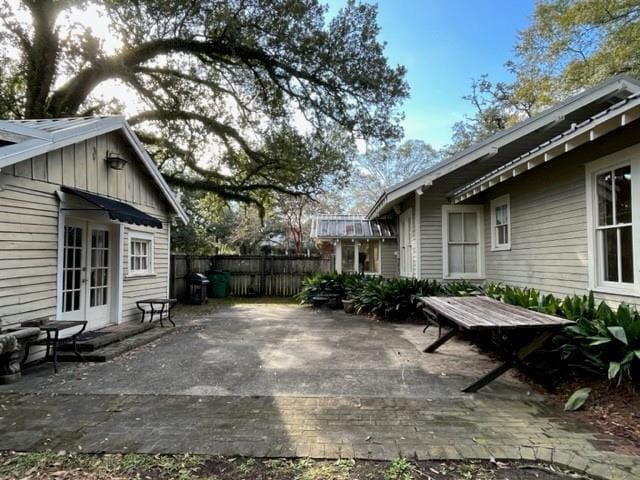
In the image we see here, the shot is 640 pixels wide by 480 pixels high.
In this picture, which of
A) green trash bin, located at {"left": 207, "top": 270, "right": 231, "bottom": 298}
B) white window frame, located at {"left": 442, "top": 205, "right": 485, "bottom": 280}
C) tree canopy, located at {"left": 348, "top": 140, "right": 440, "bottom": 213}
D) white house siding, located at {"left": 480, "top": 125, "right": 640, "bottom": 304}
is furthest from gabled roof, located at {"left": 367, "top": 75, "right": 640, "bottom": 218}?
tree canopy, located at {"left": 348, "top": 140, "right": 440, "bottom": 213}

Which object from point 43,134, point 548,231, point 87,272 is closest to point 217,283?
point 87,272

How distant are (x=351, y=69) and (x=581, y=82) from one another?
334 inches

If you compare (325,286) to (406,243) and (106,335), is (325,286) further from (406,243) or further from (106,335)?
(106,335)

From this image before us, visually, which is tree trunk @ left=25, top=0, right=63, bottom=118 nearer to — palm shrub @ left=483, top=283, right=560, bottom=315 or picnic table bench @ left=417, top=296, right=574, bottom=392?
picnic table bench @ left=417, top=296, right=574, bottom=392

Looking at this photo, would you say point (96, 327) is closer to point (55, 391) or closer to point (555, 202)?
point (55, 391)

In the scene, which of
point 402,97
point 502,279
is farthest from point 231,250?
point 502,279

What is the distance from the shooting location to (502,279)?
788 centimetres

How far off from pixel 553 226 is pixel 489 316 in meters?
2.99

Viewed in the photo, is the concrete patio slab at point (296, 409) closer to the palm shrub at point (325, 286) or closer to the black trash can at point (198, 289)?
the palm shrub at point (325, 286)

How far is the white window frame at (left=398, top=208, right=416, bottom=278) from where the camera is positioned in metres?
9.60

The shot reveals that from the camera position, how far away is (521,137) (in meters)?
8.07

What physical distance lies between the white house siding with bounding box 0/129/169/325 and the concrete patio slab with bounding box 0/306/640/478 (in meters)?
1.00

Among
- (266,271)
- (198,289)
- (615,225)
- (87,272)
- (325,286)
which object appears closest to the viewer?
(615,225)

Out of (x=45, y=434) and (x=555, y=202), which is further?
(x=555, y=202)
